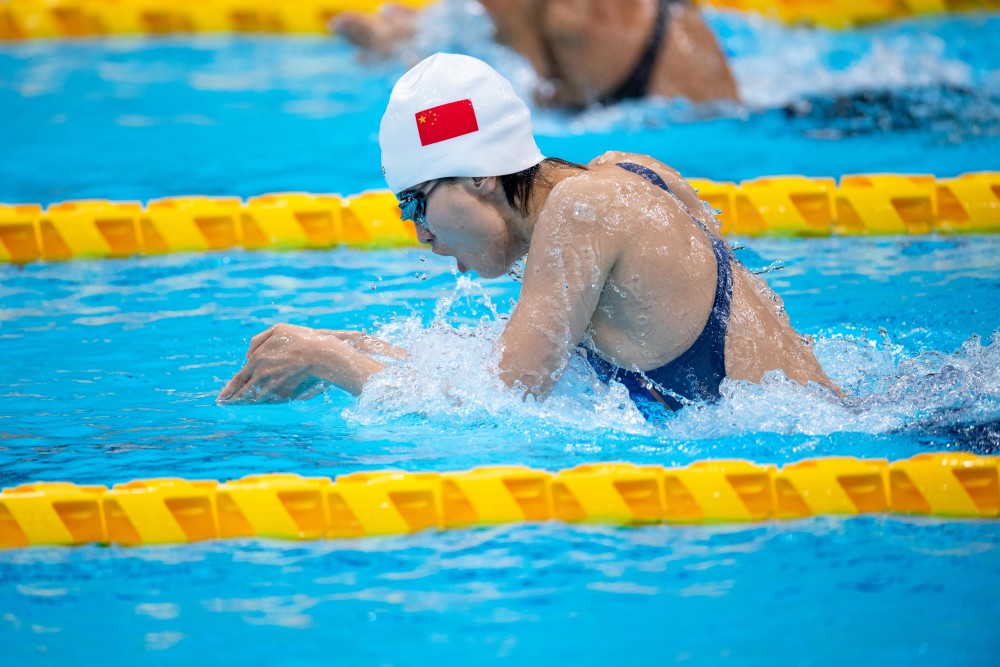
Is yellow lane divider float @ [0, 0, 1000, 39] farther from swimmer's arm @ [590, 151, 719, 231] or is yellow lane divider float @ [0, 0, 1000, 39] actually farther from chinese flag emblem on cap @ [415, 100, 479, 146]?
chinese flag emblem on cap @ [415, 100, 479, 146]

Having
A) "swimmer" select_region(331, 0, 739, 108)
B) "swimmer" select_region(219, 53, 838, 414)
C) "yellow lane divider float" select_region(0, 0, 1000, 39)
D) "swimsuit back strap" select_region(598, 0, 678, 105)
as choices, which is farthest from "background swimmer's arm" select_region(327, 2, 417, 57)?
"swimmer" select_region(219, 53, 838, 414)

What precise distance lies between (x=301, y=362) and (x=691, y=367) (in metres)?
0.93

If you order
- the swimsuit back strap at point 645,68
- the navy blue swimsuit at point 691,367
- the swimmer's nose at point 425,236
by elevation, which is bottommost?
the navy blue swimsuit at point 691,367

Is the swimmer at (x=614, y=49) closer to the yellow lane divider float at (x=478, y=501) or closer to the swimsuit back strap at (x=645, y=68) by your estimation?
the swimsuit back strap at (x=645, y=68)

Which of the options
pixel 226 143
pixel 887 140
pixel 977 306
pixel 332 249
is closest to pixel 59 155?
pixel 226 143

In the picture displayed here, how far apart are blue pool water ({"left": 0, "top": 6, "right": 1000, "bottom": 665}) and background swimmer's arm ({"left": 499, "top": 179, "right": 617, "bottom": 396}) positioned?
0.16m

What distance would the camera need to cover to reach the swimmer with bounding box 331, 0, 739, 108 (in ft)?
20.7

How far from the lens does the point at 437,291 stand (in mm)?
4422

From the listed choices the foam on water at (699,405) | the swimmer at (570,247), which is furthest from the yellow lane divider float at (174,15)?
the swimmer at (570,247)

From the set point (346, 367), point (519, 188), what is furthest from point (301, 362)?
point (519, 188)

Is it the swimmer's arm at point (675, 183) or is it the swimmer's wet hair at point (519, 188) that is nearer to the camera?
the swimmer's wet hair at point (519, 188)

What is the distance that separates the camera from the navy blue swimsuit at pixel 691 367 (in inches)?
110

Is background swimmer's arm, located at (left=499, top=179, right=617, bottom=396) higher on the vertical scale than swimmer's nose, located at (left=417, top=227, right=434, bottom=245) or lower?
lower

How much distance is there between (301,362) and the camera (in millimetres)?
3039
